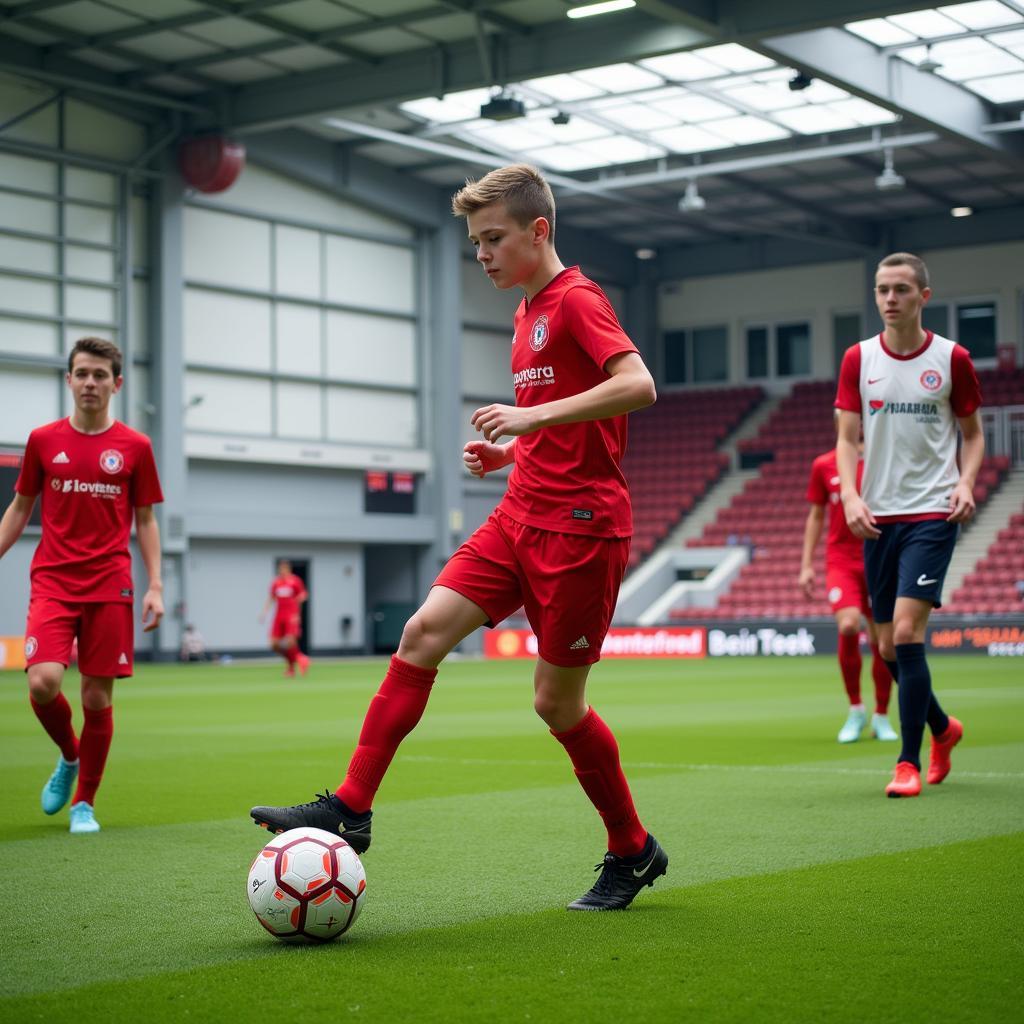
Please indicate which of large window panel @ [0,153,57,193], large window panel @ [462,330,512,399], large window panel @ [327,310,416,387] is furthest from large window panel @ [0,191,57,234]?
large window panel @ [462,330,512,399]

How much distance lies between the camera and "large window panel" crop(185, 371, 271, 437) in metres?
30.8

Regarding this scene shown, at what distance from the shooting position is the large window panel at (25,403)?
27.7 metres

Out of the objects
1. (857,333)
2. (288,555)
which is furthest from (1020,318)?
(288,555)

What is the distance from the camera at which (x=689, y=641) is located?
30.0 meters

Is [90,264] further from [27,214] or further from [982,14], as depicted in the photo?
[982,14]

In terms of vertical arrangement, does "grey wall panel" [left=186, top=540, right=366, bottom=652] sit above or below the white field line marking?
above

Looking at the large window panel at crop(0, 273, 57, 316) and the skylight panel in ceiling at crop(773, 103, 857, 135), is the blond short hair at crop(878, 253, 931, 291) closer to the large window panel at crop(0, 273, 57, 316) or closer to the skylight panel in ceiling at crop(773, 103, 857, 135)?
the skylight panel in ceiling at crop(773, 103, 857, 135)

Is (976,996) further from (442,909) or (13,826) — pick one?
(13,826)

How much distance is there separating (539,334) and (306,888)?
174 centimetres

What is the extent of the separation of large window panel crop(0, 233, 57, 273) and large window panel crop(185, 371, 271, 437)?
11.9ft

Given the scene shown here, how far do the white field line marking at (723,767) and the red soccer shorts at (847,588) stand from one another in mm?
2038

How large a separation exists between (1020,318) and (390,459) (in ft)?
48.8

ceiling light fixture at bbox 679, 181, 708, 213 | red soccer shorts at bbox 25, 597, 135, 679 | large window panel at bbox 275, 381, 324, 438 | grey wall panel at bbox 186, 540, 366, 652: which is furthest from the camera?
large window panel at bbox 275, 381, 324, 438

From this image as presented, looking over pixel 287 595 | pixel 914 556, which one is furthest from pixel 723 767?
pixel 287 595
